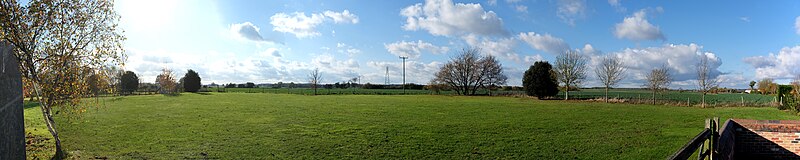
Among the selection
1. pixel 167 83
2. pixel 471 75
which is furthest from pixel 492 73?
pixel 167 83

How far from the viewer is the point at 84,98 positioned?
11039mm

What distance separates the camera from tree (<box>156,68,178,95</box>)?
59.7 m

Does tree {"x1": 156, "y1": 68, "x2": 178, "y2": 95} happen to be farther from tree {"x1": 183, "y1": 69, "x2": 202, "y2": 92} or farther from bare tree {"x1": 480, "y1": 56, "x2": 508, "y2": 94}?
bare tree {"x1": 480, "y1": 56, "x2": 508, "y2": 94}

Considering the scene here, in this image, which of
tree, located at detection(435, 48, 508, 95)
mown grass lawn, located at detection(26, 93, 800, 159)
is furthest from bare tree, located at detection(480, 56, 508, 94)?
mown grass lawn, located at detection(26, 93, 800, 159)

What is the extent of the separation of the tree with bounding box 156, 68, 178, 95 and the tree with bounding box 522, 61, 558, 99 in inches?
1832

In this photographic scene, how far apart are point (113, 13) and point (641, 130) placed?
635 inches

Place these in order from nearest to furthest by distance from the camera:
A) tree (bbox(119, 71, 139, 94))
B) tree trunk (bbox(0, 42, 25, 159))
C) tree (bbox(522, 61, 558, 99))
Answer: tree trunk (bbox(0, 42, 25, 159))
tree (bbox(522, 61, 558, 99))
tree (bbox(119, 71, 139, 94))

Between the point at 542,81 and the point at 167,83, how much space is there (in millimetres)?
49146

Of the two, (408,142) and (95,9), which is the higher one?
(95,9)

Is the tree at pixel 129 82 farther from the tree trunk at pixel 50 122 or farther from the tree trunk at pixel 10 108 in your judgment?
the tree trunk at pixel 10 108

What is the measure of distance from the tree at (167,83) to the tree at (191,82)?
508 cm

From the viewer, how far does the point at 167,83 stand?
59719mm

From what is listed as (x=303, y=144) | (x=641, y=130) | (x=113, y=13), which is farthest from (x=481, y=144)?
(x=113, y=13)

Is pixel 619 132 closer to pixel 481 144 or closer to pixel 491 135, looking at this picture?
pixel 491 135
